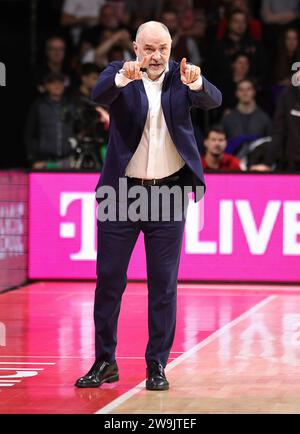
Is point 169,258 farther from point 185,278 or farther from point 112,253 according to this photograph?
point 185,278

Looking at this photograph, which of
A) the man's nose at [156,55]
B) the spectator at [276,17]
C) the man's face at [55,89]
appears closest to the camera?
the man's nose at [156,55]

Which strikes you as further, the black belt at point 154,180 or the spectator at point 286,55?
the spectator at point 286,55

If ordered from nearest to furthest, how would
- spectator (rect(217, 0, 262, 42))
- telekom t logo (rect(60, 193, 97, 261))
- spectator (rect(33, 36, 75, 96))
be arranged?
1. telekom t logo (rect(60, 193, 97, 261))
2. spectator (rect(33, 36, 75, 96))
3. spectator (rect(217, 0, 262, 42))

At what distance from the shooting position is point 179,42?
15.8m

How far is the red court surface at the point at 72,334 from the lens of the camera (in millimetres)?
6855

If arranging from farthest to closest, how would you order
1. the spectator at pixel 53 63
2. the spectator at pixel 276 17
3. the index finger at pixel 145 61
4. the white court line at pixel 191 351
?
1. the spectator at pixel 276 17
2. the spectator at pixel 53 63
3. the index finger at pixel 145 61
4. the white court line at pixel 191 351

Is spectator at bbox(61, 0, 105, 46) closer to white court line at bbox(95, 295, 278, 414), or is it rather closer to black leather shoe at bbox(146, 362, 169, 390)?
white court line at bbox(95, 295, 278, 414)

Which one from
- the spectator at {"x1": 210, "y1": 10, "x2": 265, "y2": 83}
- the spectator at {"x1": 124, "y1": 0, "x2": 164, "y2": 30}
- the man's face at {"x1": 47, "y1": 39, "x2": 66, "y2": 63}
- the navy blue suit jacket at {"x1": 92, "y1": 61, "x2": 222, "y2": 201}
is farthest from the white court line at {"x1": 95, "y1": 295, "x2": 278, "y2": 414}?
the spectator at {"x1": 124, "y1": 0, "x2": 164, "y2": 30}

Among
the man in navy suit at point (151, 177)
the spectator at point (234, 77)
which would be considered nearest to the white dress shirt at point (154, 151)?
the man in navy suit at point (151, 177)

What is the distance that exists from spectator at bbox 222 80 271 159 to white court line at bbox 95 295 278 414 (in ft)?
9.87

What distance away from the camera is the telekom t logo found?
1289 cm

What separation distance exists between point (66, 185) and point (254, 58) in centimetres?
391

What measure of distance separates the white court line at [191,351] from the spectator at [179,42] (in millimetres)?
4885

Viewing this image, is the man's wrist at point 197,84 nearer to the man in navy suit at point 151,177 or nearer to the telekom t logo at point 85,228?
the man in navy suit at point 151,177
